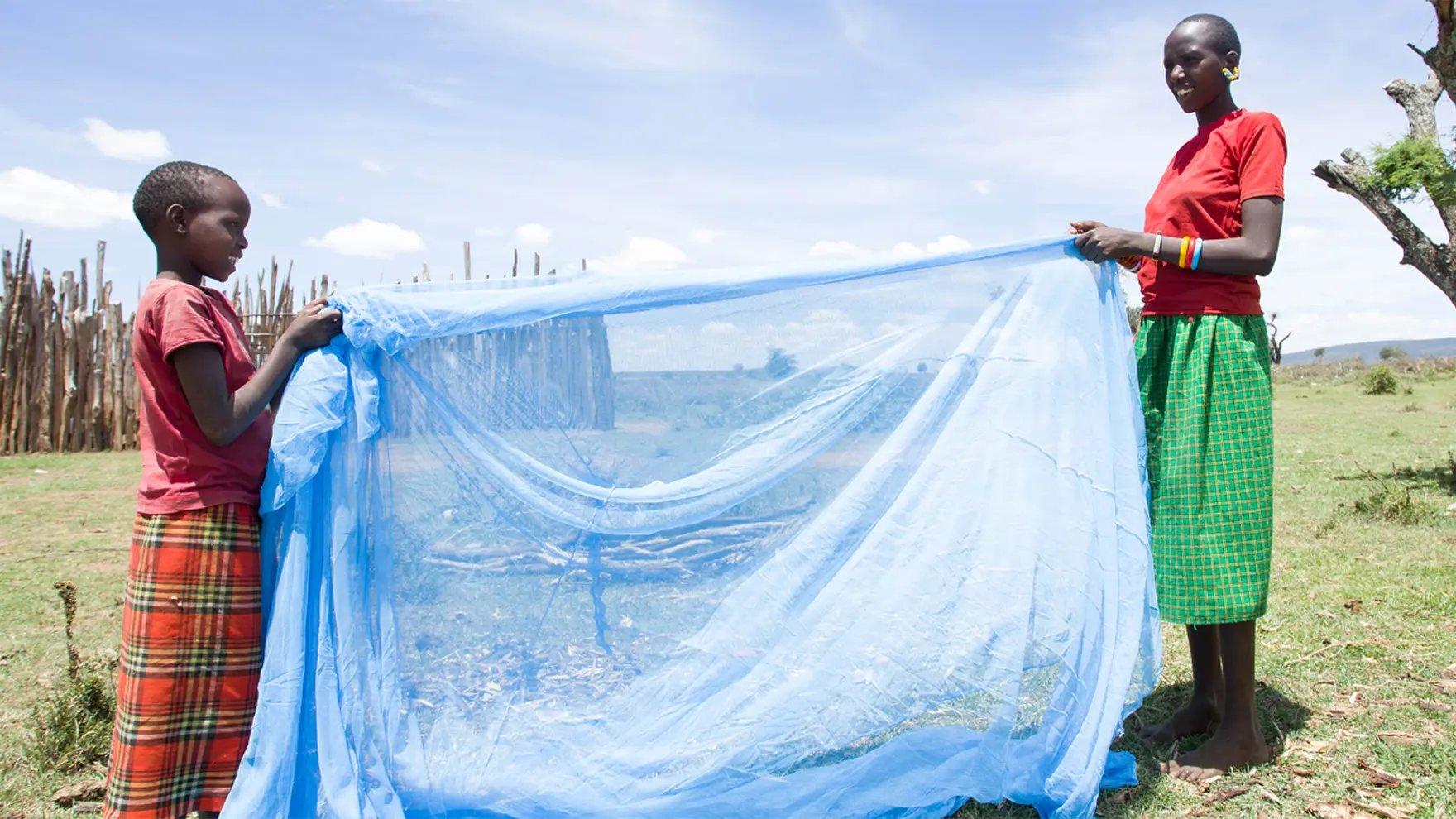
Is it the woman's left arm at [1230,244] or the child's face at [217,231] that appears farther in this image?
the woman's left arm at [1230,244]

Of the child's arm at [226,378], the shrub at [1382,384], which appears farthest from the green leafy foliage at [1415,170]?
the shrub at [1382,384]

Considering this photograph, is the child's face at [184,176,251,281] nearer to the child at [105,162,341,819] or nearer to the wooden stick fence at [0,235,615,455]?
the child at [105,162,341,819]

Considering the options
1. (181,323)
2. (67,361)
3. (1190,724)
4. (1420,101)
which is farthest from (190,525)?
(67,361)

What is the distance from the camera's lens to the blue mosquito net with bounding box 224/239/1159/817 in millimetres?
2447

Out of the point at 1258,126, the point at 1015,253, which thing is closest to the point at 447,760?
the point at 1015,253

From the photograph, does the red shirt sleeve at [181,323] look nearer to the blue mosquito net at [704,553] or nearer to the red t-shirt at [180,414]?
the red t-shirt at [180,414]

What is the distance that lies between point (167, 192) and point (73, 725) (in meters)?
1.81

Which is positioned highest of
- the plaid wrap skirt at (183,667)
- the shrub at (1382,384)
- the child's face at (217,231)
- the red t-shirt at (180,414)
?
the shrub at (1382,384)

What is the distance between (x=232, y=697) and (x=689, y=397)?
1.35 m

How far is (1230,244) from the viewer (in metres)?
2.68

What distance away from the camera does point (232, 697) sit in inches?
93.0

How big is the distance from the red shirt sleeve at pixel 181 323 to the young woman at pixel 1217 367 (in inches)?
91.1

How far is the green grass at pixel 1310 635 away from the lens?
9.02ft

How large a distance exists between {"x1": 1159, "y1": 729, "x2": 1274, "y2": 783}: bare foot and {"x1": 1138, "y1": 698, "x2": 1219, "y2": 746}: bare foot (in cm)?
22
